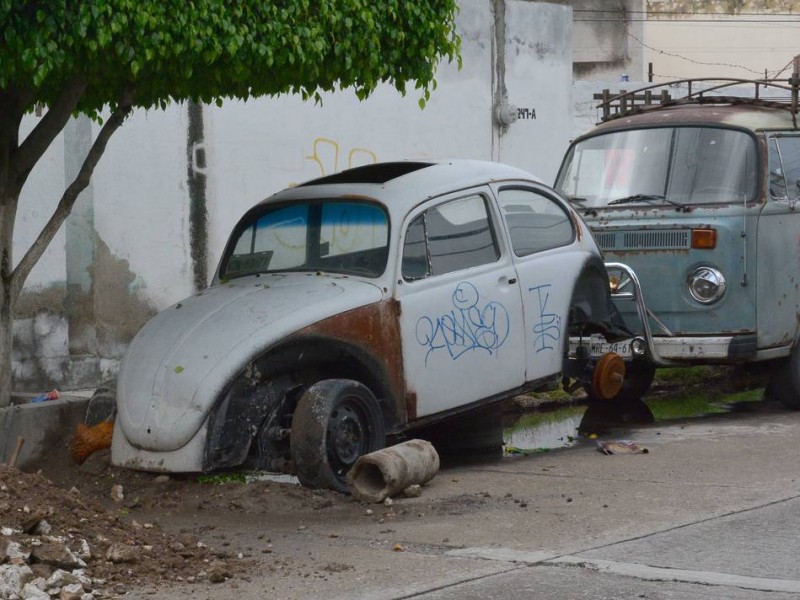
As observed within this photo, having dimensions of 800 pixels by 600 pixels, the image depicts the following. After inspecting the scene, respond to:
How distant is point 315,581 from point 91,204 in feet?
25.5

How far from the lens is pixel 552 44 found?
694 inches

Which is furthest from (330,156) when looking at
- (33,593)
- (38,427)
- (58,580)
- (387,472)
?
(33,593)

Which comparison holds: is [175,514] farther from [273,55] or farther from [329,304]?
[273,55]

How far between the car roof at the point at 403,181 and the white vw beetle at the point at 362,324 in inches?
0.6

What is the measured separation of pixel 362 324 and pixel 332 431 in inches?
28.6

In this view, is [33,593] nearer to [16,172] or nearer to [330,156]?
[16,172]

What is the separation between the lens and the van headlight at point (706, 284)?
410 inches

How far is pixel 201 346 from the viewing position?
759 centimetres

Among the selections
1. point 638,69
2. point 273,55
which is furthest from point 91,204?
point 638,69

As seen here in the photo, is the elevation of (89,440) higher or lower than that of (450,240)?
lower

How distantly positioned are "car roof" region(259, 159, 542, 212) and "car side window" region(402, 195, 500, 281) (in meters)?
0.12

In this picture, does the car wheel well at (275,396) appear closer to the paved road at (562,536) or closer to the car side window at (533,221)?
the paved road at (562,536)

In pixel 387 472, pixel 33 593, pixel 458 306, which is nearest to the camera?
pixel 33 593

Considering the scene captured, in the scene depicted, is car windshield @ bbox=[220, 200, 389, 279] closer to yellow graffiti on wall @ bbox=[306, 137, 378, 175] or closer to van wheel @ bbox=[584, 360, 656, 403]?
van wheel @ bbox=[584, 360, 656, 403]
